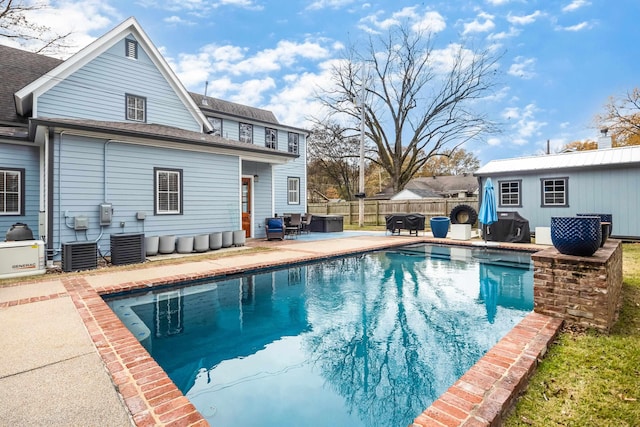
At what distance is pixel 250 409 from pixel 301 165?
49.1ft

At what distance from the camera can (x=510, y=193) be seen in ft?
43.3

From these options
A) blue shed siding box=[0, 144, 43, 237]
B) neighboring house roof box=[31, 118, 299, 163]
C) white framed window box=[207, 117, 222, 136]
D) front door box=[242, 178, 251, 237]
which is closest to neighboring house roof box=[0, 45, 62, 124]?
blue shed siding box=[0, 144, 43, 237]

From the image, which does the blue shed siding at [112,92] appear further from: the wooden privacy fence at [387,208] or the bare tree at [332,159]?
the bare tree at [332,159]

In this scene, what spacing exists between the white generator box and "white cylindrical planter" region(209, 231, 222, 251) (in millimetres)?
3797

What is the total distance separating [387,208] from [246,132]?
388 inches

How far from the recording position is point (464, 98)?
75.9ft

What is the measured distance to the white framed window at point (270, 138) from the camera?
1639 cm

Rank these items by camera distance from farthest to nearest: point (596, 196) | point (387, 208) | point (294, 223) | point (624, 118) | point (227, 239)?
point (624, 118), point (387, 208), point (294, 223), point (596, 196), point (227, 239)

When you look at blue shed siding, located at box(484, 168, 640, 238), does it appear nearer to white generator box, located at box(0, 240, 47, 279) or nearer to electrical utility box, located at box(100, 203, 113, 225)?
electrical utility box, located at box(100, 203, 113, 225)

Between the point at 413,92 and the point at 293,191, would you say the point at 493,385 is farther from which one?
the point at 413,92

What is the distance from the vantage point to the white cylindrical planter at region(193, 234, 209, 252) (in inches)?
356

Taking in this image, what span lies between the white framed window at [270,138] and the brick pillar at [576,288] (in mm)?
14426

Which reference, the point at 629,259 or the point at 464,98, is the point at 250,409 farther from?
the point at 464,98

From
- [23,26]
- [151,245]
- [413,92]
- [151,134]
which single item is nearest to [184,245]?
[151,245]
